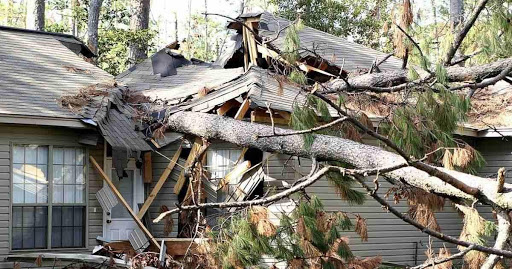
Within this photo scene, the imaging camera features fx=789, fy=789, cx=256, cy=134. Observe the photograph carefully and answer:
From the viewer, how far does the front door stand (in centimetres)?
1369

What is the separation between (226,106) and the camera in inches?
518

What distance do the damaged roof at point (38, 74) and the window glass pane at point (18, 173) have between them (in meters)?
0.91

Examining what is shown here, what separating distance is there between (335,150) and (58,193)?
267 inches

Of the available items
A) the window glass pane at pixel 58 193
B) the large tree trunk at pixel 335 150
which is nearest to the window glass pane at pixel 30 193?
the window glass pane at pixel 58 193

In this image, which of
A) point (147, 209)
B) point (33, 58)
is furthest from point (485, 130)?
point (33, 58)

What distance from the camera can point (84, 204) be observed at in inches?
525

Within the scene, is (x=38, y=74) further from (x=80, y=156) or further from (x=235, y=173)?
(x=235, y=173)

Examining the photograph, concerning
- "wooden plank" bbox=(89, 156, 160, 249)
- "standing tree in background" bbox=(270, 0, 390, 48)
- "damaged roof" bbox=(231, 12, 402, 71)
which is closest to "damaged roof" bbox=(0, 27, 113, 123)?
"wooden plank" bbox=(89, 156, 160, 249)

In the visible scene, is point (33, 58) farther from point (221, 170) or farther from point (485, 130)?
point (485, 130)

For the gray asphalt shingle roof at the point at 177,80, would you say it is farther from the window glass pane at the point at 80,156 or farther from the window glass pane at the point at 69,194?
the window glass pane at the point at 69,194

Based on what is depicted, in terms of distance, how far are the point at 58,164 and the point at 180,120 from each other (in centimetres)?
333

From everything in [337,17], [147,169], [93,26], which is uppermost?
[337,17]

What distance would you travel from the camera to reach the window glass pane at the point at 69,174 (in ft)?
43.3

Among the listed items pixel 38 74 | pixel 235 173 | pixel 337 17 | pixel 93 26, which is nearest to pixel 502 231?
pixel 235 173
